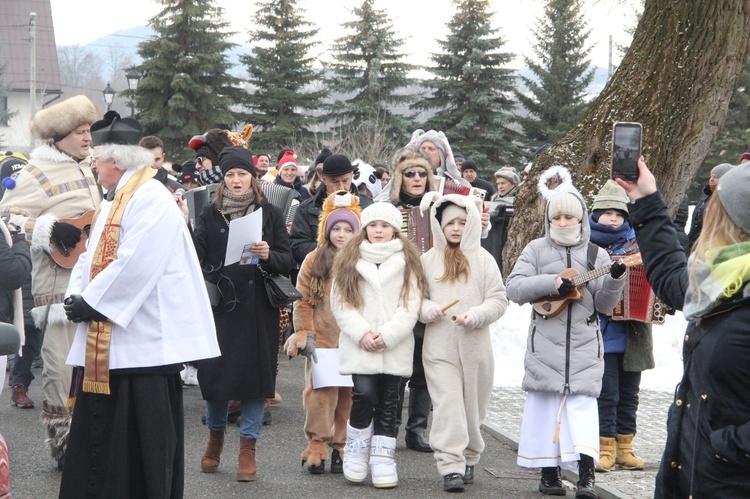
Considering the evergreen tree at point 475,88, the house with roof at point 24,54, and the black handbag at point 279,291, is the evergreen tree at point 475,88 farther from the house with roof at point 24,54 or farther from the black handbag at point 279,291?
the black handbag at point 279,291

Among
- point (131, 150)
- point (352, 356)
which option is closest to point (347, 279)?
point (352, 356)

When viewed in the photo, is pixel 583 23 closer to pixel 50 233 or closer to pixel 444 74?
pixel 444 74

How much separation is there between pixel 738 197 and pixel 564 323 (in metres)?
3.54

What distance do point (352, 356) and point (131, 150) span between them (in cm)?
221

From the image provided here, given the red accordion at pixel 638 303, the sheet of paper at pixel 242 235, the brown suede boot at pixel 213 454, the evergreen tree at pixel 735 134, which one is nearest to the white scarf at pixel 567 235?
the red accordion at pixel 638 303

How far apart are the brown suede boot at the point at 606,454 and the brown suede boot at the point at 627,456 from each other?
0.36 feet

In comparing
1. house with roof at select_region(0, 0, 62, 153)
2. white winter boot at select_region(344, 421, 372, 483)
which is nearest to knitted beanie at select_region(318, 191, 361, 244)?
white winter boot at select_region(344, 421, 372, 483)

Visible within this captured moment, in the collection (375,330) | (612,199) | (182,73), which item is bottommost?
(375,330)

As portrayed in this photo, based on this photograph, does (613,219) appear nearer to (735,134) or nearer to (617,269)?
(617,269)

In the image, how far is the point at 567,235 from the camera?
7.09 meters

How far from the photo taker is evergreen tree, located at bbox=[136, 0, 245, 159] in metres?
42.2

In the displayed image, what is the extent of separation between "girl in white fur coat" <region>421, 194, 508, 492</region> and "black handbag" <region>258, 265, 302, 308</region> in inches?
36.0

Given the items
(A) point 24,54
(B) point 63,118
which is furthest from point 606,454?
(A) point 24,54

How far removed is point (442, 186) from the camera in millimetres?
8633
